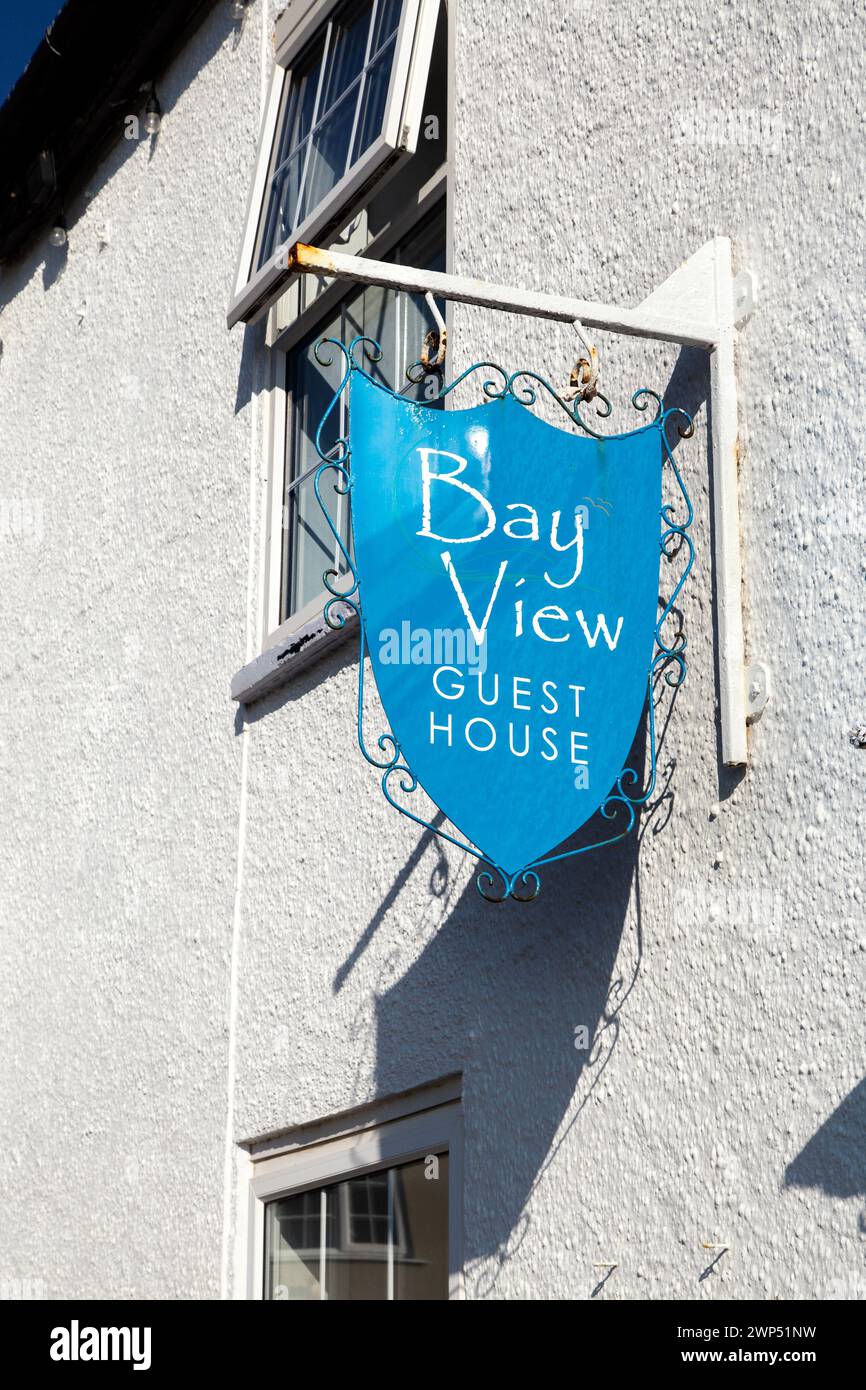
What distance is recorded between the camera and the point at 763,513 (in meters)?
3.84

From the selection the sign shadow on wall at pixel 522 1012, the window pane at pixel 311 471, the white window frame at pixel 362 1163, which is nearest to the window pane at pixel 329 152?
the window pane at pixel 311 471

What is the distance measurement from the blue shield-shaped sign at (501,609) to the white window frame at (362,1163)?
1299 mm

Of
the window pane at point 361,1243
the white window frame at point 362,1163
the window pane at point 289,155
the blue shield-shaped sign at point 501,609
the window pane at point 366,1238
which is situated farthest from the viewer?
the window pane at point 289,155

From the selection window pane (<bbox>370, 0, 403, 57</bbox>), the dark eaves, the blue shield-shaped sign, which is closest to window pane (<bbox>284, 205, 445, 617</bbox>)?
window pane (<bbox>370, 0, 403, 57</bbox>)

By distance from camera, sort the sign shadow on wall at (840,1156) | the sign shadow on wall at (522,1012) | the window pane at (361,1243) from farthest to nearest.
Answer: the window pane at (361,1243) → the sign shadow on wall at (522,1012) → the sign shadow on wall at (840,1156)

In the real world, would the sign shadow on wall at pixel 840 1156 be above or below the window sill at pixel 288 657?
below

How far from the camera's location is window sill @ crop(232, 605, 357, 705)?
5.36m

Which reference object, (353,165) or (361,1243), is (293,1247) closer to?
(361,1243)

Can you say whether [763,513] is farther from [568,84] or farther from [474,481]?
[568,84]

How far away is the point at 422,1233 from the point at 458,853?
0.96 m

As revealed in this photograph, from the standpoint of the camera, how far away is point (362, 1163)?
480 cm

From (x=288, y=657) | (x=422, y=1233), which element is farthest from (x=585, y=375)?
(x=422, y=1233)

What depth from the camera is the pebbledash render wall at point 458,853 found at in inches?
141

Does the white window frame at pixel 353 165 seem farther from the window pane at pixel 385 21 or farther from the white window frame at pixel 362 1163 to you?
the white window frame at pixel 362 1163
